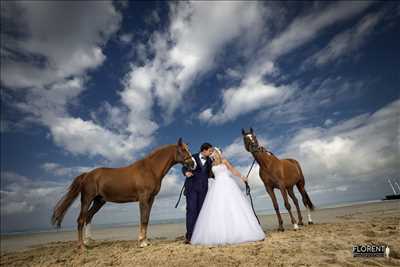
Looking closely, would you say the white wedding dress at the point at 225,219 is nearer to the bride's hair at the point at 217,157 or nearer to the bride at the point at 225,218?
the bride at the point at 225,218

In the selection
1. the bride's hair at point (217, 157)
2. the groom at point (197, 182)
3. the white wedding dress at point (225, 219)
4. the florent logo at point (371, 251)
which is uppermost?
the bride's hair at point (217, 157)

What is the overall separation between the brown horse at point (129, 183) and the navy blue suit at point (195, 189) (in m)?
0.28

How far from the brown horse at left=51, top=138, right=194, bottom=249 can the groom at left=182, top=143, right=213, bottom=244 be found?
0.23 metres

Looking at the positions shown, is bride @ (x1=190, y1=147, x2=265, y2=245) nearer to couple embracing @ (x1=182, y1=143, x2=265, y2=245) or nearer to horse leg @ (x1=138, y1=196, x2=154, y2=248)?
couple embracing @ (x1=182, y1=143, x2=265, y2=245)

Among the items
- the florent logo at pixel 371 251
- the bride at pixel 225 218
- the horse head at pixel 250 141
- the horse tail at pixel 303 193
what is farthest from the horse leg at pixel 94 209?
the horse tail at pixel 303 193

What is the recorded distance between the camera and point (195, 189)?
6.01 m

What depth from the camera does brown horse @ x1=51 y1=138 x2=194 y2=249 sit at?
248 inches

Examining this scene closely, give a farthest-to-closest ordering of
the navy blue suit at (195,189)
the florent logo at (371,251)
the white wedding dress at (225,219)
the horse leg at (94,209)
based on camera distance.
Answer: the horse leg at (94,209)
the navy blue suit at (195,189)
the white wedding dress at (225,219)
the florent logo at (371,251)

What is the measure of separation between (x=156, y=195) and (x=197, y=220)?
155cm

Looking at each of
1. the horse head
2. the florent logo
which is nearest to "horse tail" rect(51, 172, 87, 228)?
the horse head

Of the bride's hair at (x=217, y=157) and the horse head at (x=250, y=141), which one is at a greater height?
the horse head at (x=250, y=141)

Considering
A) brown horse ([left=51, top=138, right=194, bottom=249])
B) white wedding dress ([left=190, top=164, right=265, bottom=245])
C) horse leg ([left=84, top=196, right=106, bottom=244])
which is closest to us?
white wedding dress ([left=190, top=164, right=265, bottom=245])

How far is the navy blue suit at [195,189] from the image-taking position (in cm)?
587

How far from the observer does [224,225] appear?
16.7 ft
